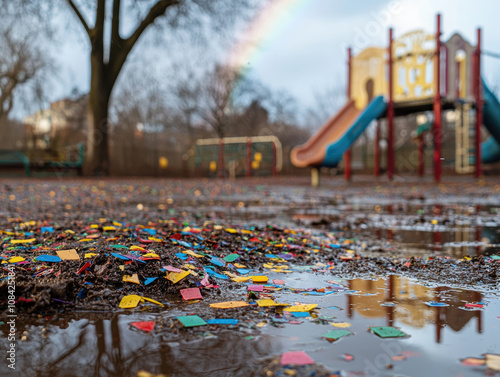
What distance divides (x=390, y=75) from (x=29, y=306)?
15096mm

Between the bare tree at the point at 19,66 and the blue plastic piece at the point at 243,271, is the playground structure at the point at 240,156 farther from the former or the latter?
the blue plastic piece at the point at 243,271

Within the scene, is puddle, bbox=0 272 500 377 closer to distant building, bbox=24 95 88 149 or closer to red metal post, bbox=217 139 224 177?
red metal post, bbox=217 139 224 177

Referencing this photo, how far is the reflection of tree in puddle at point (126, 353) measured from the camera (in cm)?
Result: 131

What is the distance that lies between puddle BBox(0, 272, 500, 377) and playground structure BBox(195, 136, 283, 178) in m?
24.5

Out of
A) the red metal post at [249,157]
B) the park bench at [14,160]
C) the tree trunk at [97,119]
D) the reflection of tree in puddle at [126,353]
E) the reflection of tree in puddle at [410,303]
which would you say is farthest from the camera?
the red metal post at [249,157]

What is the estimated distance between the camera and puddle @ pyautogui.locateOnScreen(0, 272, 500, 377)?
4.32 ft

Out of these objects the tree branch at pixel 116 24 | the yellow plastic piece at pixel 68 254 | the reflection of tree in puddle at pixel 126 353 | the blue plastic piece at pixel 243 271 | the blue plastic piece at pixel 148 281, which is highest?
the tree branch at pixel 116 24

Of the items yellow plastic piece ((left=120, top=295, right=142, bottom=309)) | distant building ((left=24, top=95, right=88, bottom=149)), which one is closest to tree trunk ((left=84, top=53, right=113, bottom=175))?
distant building ((left=24, top=95, right=88, bottom=149))

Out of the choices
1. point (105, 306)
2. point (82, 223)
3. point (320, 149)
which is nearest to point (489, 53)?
point (320, 149)

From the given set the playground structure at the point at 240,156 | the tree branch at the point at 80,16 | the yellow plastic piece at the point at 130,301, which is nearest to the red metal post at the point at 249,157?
the playground structure at the point at 240,156

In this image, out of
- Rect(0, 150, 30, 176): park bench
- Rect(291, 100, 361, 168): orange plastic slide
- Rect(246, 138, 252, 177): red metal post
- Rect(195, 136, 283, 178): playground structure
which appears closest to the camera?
Rect(291, 100, 361, 168): orange plastic slide

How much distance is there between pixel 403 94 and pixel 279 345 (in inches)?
600

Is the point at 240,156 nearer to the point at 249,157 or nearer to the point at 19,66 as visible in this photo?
the point at 249,157

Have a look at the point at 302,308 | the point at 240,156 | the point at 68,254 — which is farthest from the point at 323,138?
the point at 302,308
